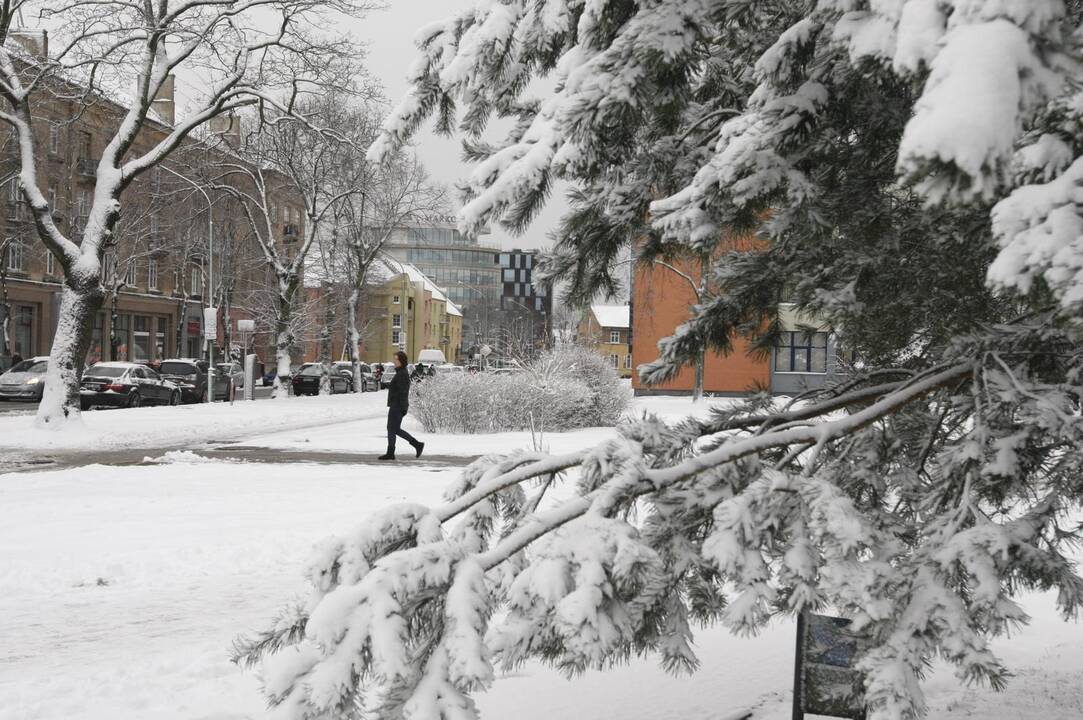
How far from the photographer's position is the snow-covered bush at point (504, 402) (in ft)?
72.2

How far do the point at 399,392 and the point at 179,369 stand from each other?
80.0 ft

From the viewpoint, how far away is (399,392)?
16.2 m

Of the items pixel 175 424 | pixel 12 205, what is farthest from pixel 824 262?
pixel 12 205

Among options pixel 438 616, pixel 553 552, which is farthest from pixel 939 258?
pixel 438 616

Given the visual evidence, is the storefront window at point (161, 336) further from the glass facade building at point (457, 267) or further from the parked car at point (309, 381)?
the glass facade building at point (457, 267)

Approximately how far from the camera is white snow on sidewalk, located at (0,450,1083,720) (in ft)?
15.5

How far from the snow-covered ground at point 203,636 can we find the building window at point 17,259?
37.8 meters

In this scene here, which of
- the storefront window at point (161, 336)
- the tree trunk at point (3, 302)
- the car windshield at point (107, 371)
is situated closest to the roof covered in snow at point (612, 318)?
the storefront window at point (161, 336)

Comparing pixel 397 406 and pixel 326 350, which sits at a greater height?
pixel 326 350

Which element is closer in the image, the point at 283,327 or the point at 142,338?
the point at 283,327

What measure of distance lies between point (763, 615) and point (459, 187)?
5.28ft

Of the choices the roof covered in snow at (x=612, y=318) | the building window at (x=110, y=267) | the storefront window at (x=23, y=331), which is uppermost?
the roof covered in snow at (x=612, y=318)

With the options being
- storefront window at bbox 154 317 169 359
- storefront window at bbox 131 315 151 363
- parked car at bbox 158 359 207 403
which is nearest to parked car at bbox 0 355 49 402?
parked car at bbox 158 359 207 403

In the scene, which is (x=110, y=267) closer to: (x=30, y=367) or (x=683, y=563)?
(x=30, y=367)
